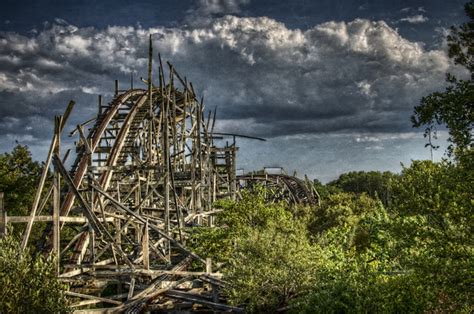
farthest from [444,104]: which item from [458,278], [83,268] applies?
[83,268]

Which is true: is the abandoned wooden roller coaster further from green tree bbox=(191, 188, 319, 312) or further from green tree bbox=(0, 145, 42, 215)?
green tree bbox=(0, 145, 42, 215)

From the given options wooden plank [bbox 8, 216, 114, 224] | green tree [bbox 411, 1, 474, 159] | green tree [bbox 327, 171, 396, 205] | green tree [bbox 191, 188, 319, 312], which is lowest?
green tree [bbox 327, 171, 396, 205]

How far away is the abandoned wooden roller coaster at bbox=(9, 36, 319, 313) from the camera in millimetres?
15219

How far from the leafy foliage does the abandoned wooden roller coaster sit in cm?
187

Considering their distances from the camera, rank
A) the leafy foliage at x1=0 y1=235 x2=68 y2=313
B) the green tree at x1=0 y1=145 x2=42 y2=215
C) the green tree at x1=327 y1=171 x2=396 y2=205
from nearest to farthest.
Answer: the leafy foliage at x1=0 y1=235 x2=68 y2=313
the green tree at x1=0 y1=145 x2=42 y2=215
the green tree at x1=327 y1=171 x2=396 y2=205

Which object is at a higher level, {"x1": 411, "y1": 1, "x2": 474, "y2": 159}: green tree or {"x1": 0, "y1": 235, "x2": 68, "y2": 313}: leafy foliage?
{"x1": 411, "y1": 1, "x2": 474, "y2": 159}: green tree

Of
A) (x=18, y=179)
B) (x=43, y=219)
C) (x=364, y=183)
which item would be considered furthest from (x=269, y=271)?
(x=364, y=183)

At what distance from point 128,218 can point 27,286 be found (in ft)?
24.6

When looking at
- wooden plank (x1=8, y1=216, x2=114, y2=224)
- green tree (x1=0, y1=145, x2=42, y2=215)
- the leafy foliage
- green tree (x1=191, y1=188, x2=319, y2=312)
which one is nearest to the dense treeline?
green tree (x1=191, y1=188, x2=319, y2=312)

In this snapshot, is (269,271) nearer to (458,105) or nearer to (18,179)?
(458,105)

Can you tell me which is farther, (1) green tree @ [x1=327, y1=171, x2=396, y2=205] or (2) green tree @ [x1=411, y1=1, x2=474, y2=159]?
(1) green tree @ [x1=327, y1=171, x2=396, y2=205]

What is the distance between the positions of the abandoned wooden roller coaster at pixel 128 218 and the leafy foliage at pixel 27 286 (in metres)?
1.87

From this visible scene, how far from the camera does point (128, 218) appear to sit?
18.3 meters

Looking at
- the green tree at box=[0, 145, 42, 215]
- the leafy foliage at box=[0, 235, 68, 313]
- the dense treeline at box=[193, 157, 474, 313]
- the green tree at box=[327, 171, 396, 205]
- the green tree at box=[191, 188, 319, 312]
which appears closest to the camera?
the dense treeline at box=[193, 157, 474, 313]
